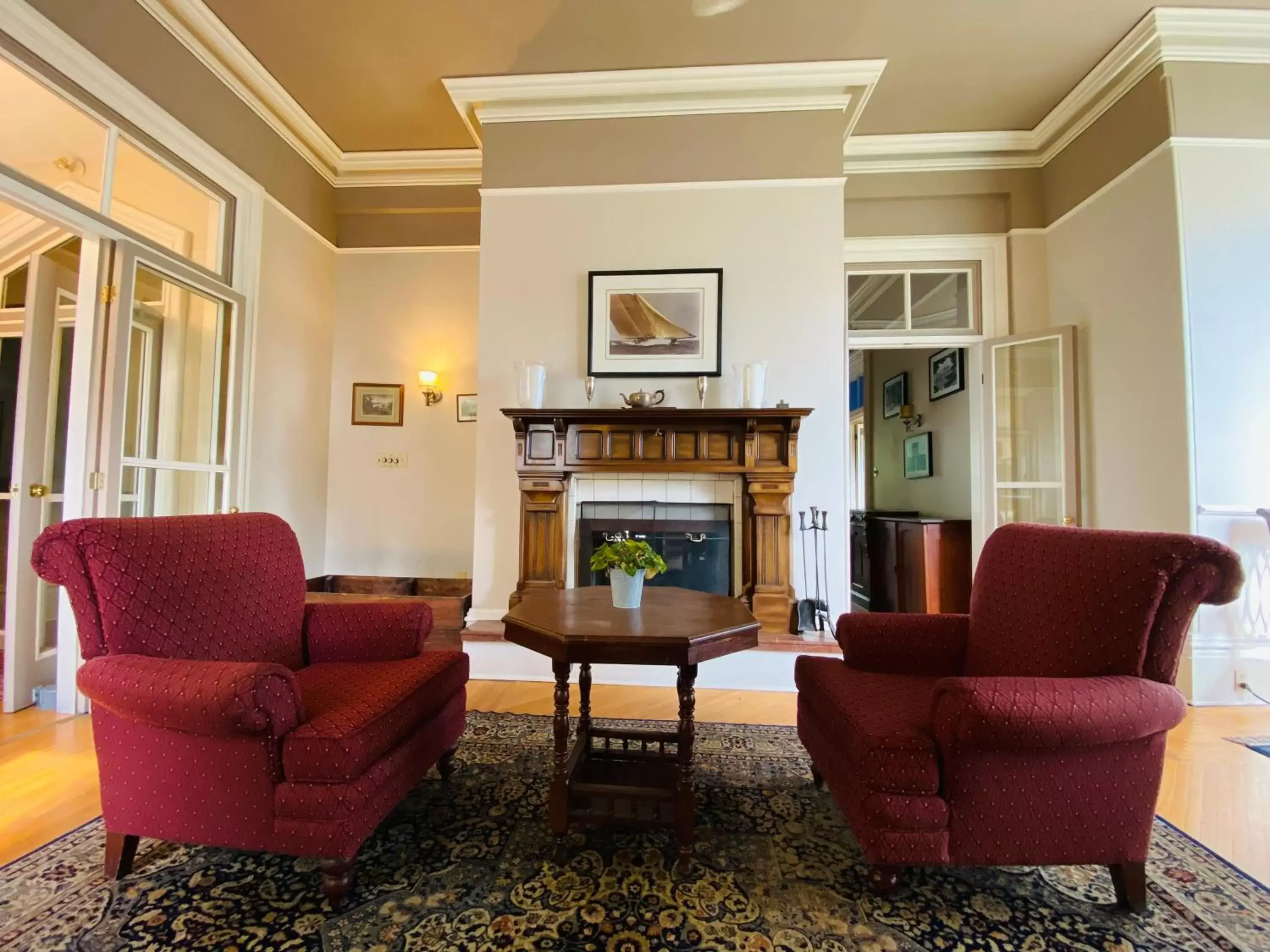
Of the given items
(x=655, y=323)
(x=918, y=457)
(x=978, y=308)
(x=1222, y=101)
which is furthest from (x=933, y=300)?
(x=655, y=323)

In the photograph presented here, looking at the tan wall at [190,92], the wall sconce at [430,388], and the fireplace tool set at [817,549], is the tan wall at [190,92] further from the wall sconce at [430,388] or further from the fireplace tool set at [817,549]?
the fireplace tool set at [817,549]

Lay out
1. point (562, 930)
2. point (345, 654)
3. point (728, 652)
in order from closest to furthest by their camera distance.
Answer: point (562, 930)
point (728, 652)
point (345, 654)

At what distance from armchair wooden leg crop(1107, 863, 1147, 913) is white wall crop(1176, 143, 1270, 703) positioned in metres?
2.05

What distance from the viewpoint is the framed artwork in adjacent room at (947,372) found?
4113 mm

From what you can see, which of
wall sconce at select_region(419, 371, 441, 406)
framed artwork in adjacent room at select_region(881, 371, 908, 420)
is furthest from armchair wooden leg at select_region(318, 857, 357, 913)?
framed artwork in adjacent room at select_region(881, 371, 908, 420)

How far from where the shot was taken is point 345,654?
6.11 feet

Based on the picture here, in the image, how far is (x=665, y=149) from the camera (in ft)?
A: 11.0

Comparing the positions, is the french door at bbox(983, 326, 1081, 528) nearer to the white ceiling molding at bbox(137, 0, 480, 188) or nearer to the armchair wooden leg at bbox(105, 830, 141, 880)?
the white ceiling molding at bbox(137, 0, 480, 188)

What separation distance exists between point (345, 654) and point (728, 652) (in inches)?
51.4

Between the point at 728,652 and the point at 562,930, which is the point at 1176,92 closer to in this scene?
the point at 728,652

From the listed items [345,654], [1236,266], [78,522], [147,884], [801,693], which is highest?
[1236,266]

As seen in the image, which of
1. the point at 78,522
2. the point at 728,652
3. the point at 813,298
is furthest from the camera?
the point at 813,298

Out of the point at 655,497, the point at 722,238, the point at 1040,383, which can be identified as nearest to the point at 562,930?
the point at 655,497

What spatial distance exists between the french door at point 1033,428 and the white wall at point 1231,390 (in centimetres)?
67
